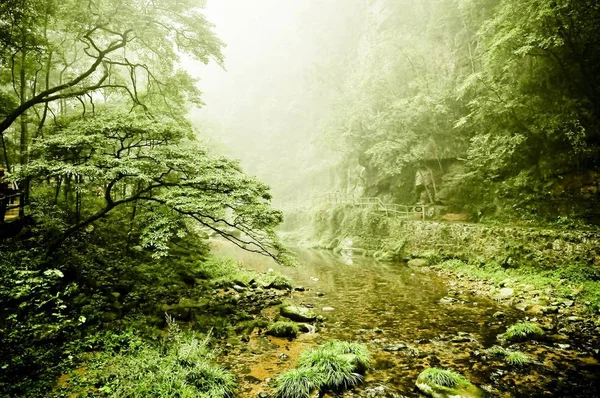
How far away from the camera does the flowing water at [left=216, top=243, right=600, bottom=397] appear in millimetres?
4828

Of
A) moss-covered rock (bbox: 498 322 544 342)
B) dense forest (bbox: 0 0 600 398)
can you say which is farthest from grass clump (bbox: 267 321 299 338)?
moss-covered rock (bbox: 498 322 544 342)

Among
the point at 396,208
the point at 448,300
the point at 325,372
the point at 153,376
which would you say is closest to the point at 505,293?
the point at 448,300

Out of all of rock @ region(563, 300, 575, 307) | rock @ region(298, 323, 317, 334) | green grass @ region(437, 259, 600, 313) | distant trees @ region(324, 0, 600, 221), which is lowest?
rock @ region(298, 323, 317, 334)

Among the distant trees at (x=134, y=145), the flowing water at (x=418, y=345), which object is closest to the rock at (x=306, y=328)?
the flowing water at (x=418, y=345)

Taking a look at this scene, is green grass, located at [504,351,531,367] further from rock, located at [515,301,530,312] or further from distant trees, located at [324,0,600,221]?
distant trees, located at [324,0,600,221]

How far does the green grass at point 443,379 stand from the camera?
459cm

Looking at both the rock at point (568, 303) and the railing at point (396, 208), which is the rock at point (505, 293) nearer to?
the rock at point (568, 303)

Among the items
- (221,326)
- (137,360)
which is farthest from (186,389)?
(221,326)

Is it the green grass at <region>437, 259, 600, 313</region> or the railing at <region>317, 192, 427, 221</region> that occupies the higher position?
the railing at <region>317, 192, 427, 221</region>

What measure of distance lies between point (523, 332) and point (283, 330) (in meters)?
5.40

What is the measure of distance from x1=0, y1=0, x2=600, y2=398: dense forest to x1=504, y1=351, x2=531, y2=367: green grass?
48 mm

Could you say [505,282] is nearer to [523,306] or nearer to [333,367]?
[523,306]

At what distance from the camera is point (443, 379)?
183 inches

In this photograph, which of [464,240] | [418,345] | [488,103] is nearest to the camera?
[418,345]
